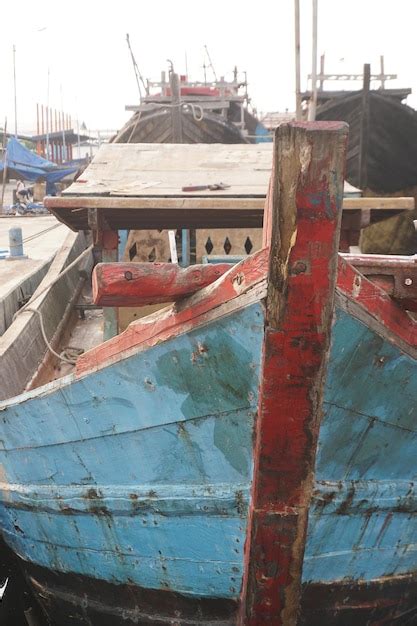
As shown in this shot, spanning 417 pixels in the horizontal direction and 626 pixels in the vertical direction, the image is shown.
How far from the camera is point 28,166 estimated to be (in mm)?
28469

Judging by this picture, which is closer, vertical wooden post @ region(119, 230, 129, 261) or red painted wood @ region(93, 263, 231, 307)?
red painted wood @ region(93, 263, 231, 307)

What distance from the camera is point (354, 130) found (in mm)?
11211

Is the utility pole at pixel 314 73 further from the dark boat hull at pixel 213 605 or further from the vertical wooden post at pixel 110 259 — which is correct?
the dark boat hull at pixel 213 605

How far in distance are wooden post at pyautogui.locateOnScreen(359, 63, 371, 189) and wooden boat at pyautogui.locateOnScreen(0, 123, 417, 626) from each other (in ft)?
29.3

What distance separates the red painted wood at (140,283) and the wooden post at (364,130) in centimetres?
937

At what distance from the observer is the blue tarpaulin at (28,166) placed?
2758 cm

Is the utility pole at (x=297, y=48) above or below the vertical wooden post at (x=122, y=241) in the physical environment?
above

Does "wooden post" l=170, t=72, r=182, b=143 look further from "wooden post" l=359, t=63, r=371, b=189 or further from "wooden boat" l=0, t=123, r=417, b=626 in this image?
"wooden boat" l=0, t=123, r=417, b=626

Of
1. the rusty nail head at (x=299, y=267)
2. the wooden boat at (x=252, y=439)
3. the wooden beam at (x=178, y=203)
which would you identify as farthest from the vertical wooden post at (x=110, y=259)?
the rusty nail head at (x=299, y=267)

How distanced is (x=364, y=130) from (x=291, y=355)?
967cm

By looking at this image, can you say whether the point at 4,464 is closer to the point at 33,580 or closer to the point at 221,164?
the point at 33,580

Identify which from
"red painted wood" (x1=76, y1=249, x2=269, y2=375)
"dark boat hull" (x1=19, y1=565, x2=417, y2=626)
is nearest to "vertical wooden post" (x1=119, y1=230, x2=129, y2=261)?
"dark boat hull" (x1=19, y1=565, x2=417, y2=626)

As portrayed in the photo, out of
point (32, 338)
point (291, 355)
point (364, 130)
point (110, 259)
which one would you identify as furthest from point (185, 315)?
point (364, 130)

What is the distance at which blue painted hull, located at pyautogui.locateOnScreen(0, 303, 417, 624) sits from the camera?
2428 millimetres
